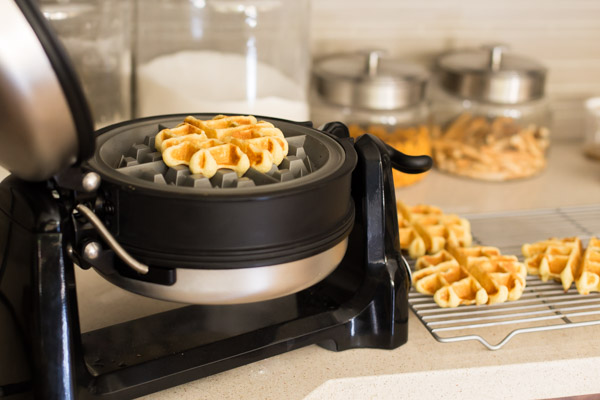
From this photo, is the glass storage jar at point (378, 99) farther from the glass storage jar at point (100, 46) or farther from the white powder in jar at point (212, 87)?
the glass storage jar at point (100, 46)

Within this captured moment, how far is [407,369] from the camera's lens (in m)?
1.10

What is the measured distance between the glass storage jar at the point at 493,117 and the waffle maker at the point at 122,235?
1015mm

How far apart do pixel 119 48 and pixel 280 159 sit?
884 millimetres

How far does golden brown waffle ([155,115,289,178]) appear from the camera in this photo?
98cm

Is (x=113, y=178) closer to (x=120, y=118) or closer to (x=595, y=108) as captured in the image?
(x=120, y=118)

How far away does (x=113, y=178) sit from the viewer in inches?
35.0

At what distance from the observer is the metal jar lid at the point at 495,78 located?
6.38ft

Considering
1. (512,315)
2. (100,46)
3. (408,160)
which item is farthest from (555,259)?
(100,46)

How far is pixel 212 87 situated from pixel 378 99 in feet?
1.36

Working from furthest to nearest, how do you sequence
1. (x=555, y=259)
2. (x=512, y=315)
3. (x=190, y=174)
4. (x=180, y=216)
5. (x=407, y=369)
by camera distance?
(x=555, y=259) < (x=512, y=315) < (x=407, y=369) < (x=190, y=174) < (x=180, y=216)

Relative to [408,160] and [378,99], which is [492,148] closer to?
[378,99]

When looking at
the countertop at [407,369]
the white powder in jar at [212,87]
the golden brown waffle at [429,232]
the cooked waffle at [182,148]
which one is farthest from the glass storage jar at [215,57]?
the cooked waffle at [182,148]

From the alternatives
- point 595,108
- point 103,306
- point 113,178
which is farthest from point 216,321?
point 595,108

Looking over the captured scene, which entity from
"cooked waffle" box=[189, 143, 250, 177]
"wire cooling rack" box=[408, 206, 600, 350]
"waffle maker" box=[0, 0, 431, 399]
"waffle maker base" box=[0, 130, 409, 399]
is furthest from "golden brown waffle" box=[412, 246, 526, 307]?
"cooked waffle" box=[189, 143, 250, 177]
